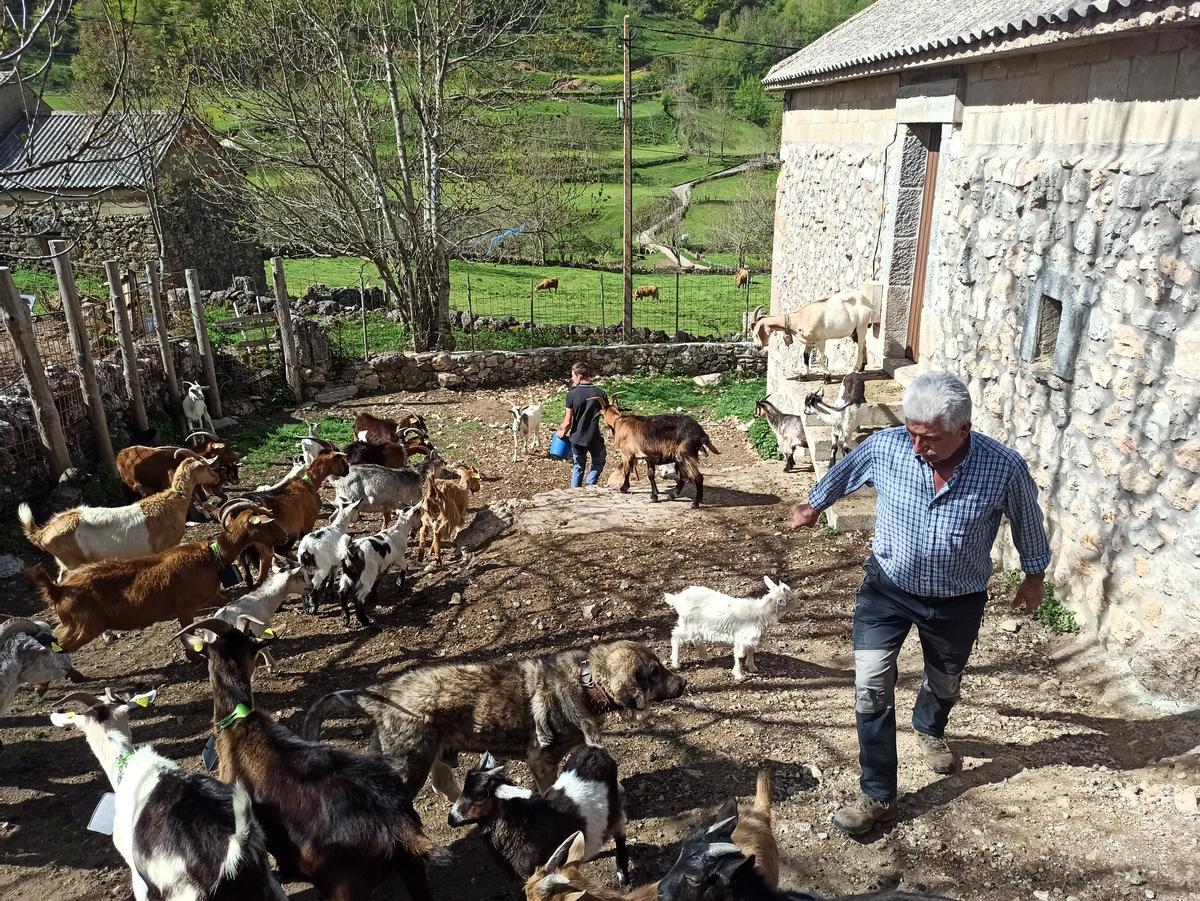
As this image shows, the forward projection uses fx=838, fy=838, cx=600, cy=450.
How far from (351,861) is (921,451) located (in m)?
2.70

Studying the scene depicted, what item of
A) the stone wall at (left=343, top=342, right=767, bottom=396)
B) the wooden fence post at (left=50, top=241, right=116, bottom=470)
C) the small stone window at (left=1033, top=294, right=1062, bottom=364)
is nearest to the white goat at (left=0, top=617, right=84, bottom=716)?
the wooden fence post at (left=50, top=241, right=116, bottom=470)

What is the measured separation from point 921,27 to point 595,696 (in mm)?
6921

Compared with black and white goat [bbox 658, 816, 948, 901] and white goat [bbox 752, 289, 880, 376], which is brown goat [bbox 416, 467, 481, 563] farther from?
black and white goat [bbox 658, 816, 948, 901]

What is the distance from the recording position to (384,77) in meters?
14.6

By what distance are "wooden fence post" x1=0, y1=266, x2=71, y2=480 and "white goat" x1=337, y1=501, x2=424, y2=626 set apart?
4159 millimetres

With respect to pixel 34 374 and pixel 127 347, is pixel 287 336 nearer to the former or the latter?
pixel 127 347

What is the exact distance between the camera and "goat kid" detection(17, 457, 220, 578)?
6.51m

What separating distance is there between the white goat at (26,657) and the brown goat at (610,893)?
326 cm

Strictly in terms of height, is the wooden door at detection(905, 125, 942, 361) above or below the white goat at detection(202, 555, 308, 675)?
above

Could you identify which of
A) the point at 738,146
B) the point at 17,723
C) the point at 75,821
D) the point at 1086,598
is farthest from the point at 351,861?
the point at 738,146

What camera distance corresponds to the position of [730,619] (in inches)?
193

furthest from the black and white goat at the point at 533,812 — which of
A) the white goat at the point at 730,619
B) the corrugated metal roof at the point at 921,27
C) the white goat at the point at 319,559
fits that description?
the corrugated metal roof at the point at 921,27

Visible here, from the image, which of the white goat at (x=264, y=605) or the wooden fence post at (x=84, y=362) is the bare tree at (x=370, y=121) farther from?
the white goat at (x=264, y=605)

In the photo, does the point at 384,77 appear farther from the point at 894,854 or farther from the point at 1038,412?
the point at 894,854
